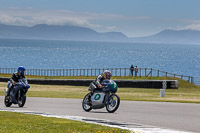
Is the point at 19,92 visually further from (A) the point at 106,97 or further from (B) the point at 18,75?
(A) the point at 106,97

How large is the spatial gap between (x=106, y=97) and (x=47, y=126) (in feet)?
14.7

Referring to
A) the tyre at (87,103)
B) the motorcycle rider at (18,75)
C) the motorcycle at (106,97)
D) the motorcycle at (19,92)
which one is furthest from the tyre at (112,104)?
the motorcycle rider at (18,75)

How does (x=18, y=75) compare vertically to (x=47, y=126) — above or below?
above

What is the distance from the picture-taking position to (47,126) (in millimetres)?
12016

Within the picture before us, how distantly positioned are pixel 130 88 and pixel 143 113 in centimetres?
2404

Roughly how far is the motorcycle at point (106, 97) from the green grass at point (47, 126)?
2723mm

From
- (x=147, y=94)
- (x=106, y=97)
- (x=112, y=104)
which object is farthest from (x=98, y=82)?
(x=147, y=94)

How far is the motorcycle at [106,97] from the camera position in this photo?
52.5 ft

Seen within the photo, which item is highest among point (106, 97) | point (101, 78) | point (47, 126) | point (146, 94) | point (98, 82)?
point (101, 78)

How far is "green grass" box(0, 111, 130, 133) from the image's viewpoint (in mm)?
11094

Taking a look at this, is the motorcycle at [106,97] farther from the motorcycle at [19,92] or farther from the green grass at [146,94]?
the green grass at [146,94]

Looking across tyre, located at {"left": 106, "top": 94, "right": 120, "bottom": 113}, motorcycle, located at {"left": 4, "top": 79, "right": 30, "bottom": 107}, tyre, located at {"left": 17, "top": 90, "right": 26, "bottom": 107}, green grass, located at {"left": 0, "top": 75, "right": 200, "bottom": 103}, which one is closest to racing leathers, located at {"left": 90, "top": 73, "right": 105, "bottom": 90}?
tyre, located at {"left": 106, "top": 94, "right": 120, "bottom": 113}

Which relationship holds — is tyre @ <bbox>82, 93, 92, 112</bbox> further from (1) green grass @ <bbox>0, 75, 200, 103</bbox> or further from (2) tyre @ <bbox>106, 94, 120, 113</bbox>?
(1) green grass @ <bbox>0, 75, 200, 103</bbox>

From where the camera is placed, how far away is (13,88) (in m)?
18.9
